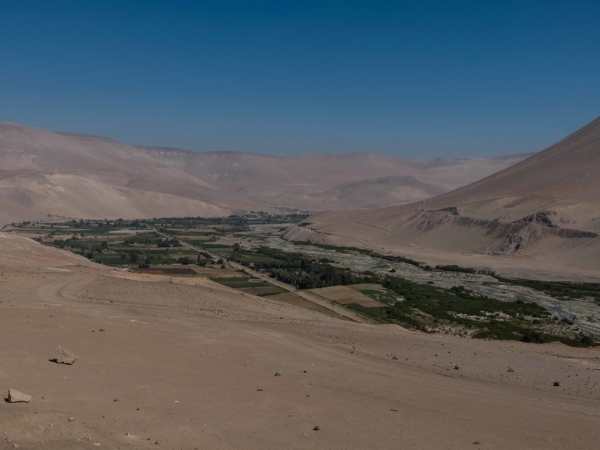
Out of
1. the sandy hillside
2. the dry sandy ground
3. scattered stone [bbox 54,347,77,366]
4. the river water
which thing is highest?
the sandy hillside

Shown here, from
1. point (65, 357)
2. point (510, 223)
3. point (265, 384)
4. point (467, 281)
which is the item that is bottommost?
point (467, 281)

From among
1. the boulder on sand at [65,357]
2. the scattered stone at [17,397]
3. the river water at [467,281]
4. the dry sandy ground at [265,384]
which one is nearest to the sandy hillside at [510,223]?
the river water at [467,281]

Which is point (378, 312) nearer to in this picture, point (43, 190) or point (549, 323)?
point (549, 323)

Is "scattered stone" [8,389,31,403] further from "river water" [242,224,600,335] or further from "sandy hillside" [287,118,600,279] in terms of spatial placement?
"sandy hillside" [287,118,600,279]

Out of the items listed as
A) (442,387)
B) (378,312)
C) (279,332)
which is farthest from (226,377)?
(378,312)

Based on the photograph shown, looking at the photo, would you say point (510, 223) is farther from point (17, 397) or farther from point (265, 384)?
point (17, 397)

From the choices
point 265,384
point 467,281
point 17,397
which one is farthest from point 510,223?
point 17,397

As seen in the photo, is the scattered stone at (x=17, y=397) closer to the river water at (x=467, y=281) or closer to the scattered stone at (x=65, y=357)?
the scattered stone at (x=65, y=357)

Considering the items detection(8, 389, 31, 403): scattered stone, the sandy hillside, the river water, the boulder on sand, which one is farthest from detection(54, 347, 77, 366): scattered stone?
the sandy hillside
